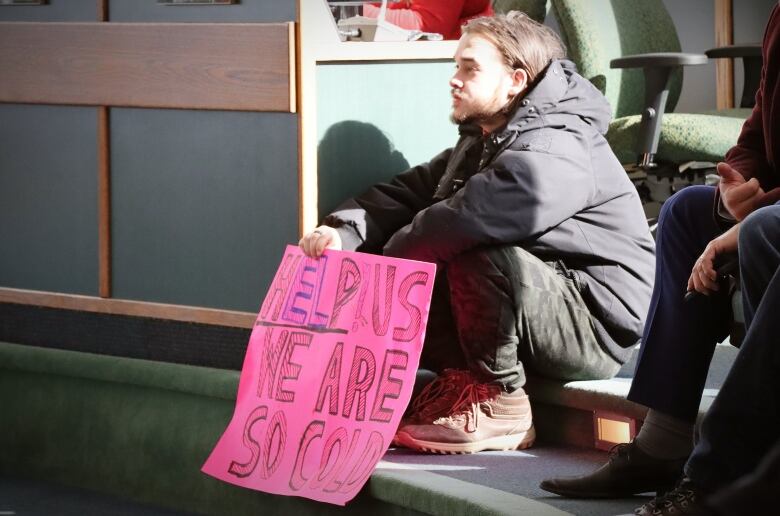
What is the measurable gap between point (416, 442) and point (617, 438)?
0.38 meters

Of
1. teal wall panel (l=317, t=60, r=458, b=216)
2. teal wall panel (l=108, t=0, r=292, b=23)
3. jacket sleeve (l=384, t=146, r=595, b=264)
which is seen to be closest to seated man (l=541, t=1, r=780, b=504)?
jacket sleeve (l=384, t=146, r=595, b=264)

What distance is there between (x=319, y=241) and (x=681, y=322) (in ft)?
2.79

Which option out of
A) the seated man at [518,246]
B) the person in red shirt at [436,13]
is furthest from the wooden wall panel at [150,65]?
the person in red shirt at [436,13]

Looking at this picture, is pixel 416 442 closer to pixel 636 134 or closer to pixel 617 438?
pixel 617 438

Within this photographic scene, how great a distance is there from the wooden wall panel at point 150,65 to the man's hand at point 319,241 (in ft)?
0.96

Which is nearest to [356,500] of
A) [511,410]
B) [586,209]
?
[511,410]

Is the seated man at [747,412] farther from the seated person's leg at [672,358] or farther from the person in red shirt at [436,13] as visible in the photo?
the person in red shirt at [436,13]

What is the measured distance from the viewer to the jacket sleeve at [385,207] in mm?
2650

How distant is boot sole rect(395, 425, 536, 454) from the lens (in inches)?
93.8

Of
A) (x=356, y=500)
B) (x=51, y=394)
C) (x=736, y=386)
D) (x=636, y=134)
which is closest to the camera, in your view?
(x=736, y=386)

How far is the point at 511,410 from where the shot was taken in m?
2.40

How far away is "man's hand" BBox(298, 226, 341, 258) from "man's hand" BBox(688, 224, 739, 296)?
2.88 ft

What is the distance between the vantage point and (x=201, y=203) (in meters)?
2.89

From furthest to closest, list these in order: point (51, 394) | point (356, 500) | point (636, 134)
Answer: point (636, 134), point (51, 394), point (356, 500)
